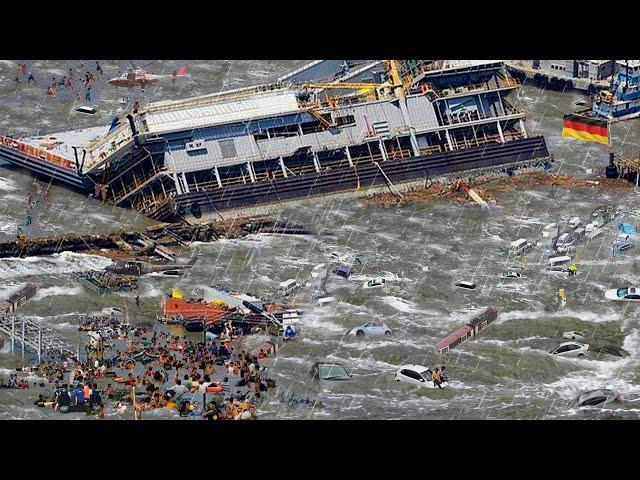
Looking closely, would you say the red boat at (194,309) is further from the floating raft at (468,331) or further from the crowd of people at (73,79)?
the crowd of people at (73,79)

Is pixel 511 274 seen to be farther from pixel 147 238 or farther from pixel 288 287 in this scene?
pixel 147 238

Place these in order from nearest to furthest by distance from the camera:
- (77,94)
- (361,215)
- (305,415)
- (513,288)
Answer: (305,415), (513,288), (361,215), (77,94)

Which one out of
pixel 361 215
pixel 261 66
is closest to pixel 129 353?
pixel 361 215

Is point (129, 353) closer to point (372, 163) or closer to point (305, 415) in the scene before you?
point (305, 415)

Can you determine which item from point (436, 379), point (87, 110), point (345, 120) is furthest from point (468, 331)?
point (87, 110)

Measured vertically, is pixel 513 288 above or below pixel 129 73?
below

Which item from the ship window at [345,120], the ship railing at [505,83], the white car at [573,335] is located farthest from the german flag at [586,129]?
the white car at [573,335]

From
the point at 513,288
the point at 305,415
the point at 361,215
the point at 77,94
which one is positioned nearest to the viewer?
the point at 305,415
